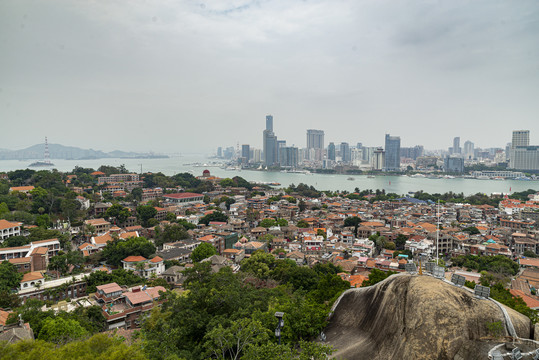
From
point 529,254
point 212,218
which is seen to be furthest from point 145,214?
point 529,254

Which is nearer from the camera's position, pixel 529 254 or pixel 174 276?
pixel 174 276

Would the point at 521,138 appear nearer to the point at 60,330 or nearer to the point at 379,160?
the point at 379,160

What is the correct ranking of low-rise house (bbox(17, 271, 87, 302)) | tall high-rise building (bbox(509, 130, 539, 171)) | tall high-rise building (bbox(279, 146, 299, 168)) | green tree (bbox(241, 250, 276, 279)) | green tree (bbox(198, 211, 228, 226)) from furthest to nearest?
tall high-rise building (bbox(279, 146, 299, 168)), tall high-rise building (bbox(509, 130, 539, 171)), green tree (bbox(198, 211, 228, 226)), green tree (bbox(241, 250, 276, 279)), low-rise house (bbox(17, 271, 87, 302))

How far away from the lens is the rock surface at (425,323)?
8.17ft

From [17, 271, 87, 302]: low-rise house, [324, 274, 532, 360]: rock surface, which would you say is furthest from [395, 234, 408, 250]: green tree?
[17, 271, 87, 302]: low-rise house

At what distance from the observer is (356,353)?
3.02 meters

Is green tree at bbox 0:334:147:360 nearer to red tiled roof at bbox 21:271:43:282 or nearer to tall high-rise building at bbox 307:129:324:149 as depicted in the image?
red tiled roof at bbox 21:271:43:282

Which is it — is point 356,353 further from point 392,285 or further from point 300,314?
point 300,314

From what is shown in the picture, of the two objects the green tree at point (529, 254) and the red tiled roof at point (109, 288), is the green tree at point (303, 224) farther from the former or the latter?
the red tiled roof at point (109, 288)

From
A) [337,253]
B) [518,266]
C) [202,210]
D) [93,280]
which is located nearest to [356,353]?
[93,280]

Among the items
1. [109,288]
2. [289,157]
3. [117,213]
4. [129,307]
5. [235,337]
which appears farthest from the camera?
[289,157]

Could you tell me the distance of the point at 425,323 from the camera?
8.55 ft

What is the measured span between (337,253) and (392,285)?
8256 mm

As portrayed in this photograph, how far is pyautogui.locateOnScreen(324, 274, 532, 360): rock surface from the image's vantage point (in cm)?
249
